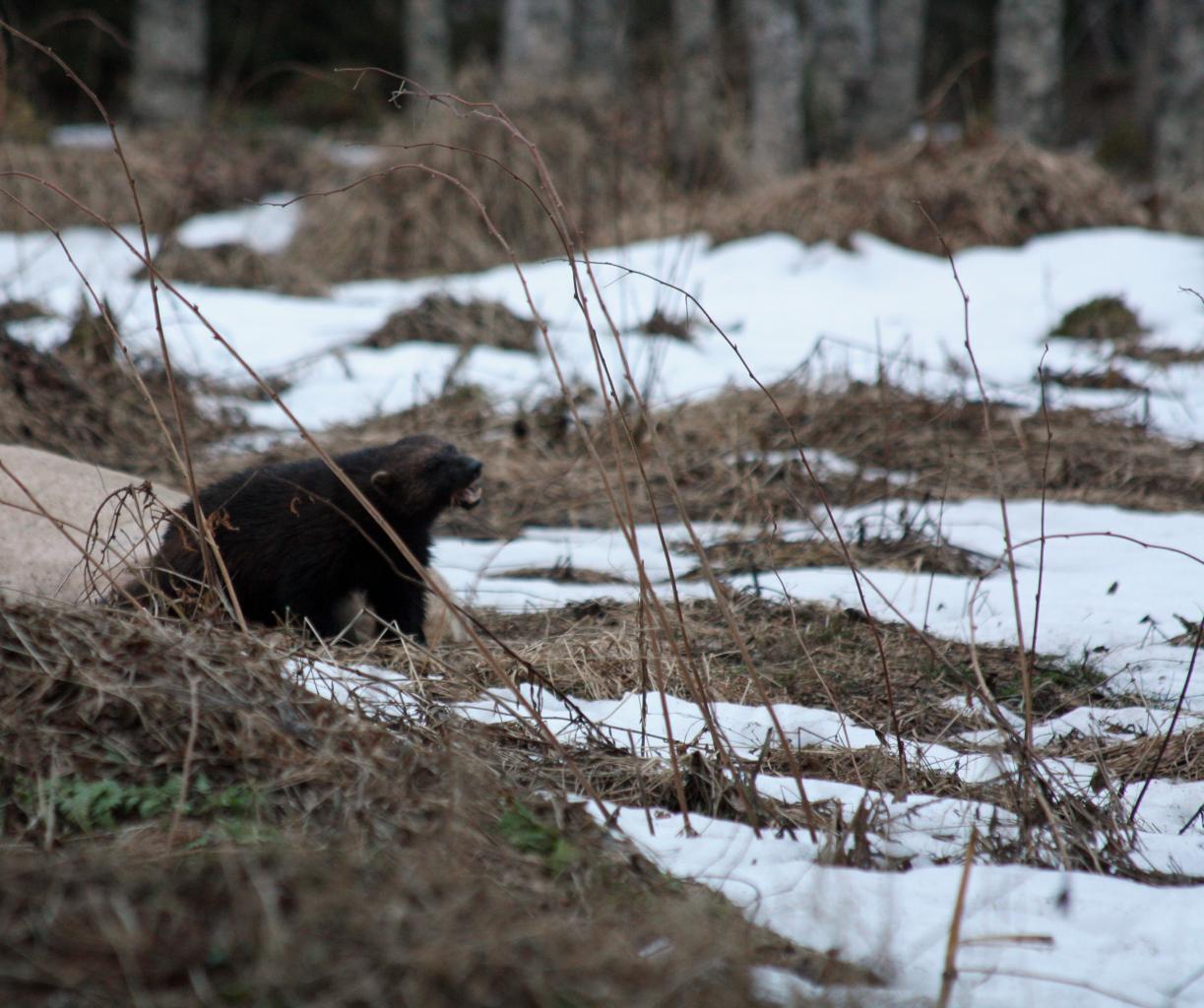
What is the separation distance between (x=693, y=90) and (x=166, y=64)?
20.4ft

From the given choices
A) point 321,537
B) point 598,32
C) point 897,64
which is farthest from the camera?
point 598,32

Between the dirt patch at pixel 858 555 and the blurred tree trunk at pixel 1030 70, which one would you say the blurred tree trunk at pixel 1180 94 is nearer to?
the blurred tree trunk at pixel 1030 70

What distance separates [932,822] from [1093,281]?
22.7 ft

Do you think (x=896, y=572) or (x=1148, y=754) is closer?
(x=1148, y=754)

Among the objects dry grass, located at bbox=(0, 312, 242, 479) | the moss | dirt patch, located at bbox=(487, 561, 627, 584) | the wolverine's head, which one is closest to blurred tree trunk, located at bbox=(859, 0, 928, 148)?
the moss

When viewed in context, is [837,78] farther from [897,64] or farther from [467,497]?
[467,497]

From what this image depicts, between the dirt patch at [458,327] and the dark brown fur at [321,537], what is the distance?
3532 millimetres

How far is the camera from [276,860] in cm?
174

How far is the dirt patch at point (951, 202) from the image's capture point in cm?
931

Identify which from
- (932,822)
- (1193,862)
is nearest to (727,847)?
(932,822)

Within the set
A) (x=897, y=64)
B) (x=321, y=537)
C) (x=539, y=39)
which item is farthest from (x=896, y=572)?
(x=897, y=64)

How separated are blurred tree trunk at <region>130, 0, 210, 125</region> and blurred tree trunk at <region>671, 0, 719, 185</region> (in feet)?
18.9

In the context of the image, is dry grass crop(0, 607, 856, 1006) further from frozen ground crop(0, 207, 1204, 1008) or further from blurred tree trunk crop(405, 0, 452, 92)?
blurred tree trunk crop(405, 0, 452, 92)

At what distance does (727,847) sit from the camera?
2268mm
